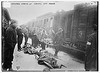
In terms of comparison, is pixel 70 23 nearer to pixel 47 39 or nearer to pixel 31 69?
pixel 47 39

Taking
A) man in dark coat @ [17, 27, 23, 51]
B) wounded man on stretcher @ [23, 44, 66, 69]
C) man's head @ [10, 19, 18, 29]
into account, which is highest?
man's head @ [10, 19, 18, 29]

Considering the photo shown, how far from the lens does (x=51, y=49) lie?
6.97 feet

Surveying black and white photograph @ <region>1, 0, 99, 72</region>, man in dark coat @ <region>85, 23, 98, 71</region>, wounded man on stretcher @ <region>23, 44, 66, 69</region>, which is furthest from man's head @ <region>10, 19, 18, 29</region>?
man in dark coat @ <region>85, 23, 98, 71</region>

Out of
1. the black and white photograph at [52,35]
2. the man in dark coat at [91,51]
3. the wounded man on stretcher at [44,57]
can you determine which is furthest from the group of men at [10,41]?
the man in dark coat at [91,51]

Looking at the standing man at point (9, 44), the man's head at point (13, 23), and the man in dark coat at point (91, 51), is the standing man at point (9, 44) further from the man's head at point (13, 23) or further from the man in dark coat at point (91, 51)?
the man in dark coat at point (91, 51)

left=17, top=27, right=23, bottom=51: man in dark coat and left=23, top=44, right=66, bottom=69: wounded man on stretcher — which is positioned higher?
left=17, top=27, right=23, bottom=51: man in dark coat

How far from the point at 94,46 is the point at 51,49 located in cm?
54

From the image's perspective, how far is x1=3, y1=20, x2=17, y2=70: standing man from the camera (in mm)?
2061

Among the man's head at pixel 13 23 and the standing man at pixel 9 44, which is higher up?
the man's head at pixel 13 23

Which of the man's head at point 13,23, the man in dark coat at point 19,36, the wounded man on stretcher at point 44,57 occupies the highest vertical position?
the man's head at point 13,23

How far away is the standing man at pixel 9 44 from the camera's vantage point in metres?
2.06

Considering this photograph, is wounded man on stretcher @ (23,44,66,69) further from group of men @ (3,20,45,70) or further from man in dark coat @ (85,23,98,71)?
man in dark coat @ (85,23,98,71)

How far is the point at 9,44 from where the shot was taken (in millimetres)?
2068

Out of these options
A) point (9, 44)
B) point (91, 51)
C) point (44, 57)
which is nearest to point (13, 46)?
point (9, 44)
